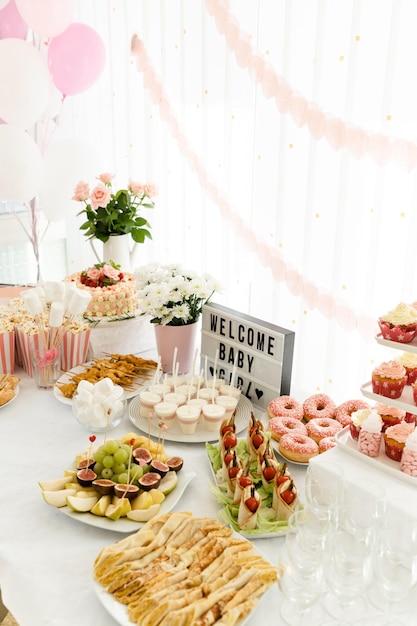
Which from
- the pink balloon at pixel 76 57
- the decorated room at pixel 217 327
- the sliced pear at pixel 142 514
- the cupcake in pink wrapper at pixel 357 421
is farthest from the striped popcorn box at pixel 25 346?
the pink balloon at pixel 76 57

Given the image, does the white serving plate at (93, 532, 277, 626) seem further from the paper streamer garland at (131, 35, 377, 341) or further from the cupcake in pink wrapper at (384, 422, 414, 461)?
the paper streamer garland at (131, 35, 377, 341)

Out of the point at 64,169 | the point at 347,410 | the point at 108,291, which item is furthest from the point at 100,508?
the point at 64,169

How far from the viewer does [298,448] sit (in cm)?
129

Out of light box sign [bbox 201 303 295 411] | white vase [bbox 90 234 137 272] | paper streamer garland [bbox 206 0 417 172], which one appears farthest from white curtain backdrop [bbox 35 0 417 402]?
white vase [bbox 90 234 137 272]

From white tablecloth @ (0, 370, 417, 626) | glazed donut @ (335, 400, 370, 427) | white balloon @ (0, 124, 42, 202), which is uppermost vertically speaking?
white balloon @ (0, 124, 42, 202)

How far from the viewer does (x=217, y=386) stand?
1.56 metres

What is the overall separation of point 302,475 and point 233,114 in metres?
1.46

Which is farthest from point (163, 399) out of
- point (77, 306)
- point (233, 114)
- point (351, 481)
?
point (233, 114)

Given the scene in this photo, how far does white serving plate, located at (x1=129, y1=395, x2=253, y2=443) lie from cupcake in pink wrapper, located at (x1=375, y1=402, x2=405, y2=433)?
1.23 ft

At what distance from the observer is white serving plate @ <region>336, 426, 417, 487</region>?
1101 mm

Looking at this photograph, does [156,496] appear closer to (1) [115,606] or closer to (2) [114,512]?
(2) [114,512]

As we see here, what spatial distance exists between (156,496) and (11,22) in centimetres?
234

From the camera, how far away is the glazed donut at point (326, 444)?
4.21 feet

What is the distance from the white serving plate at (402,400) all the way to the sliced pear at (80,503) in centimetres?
59
